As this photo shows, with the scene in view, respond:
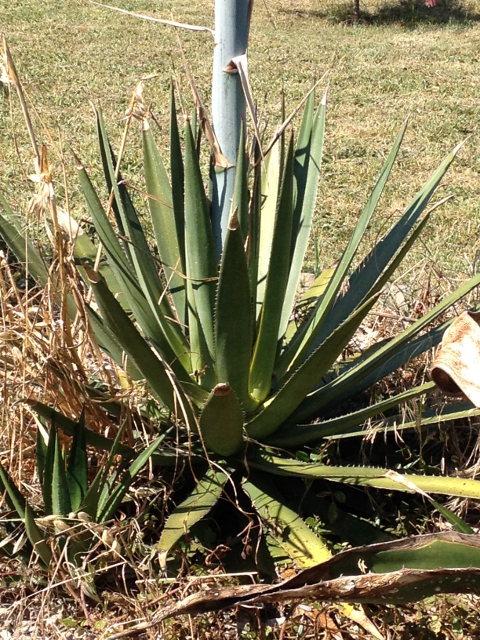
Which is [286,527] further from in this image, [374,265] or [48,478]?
[374,265]

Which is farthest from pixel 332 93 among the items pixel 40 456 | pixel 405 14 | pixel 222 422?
pixel 40 456

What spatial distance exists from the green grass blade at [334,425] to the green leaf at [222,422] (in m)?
0.14

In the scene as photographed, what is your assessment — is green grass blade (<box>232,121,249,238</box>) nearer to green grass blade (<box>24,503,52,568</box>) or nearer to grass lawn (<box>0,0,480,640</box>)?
grass lawn (<box>0,0,480,640</box>)

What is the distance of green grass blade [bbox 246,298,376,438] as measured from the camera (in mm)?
1640

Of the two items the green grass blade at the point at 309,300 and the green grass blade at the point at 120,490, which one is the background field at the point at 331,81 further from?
the green grass blade at the point at 120,490

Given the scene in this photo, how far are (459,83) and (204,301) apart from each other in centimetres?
688

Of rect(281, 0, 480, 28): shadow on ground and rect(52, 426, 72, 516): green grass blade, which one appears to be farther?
rect(281, 0, 480, 28): shadow on ground

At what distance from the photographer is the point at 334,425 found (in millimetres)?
1857

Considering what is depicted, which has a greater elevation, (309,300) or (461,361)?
(461,361)

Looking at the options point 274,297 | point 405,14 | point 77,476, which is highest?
point 405,14

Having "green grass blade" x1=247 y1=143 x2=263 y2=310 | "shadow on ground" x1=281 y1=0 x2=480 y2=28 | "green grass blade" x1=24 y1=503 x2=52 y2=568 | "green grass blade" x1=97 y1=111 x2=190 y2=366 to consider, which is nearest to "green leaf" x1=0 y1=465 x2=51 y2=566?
"green grass blade" x1=24 y1=503 x2=52 y2=568

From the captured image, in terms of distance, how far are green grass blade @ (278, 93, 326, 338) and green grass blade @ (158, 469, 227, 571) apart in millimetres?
591

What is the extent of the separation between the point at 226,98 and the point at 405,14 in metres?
11.5

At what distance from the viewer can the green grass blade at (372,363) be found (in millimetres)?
1888
